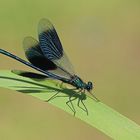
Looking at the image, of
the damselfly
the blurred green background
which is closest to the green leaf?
the damselfly

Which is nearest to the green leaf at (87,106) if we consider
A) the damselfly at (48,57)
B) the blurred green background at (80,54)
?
the damselfly at (48,57)

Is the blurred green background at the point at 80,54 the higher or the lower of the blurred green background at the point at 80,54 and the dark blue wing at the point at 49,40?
the higher

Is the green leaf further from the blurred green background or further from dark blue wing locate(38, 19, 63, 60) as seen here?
the blurred green background

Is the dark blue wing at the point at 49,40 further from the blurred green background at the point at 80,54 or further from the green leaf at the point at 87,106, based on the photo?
the blurred green background at the point at 80,54

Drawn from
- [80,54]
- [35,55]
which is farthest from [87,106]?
[80,54]

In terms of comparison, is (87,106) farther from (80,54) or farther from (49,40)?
(80,54)

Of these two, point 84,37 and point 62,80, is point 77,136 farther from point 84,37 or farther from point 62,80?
point 62,80
